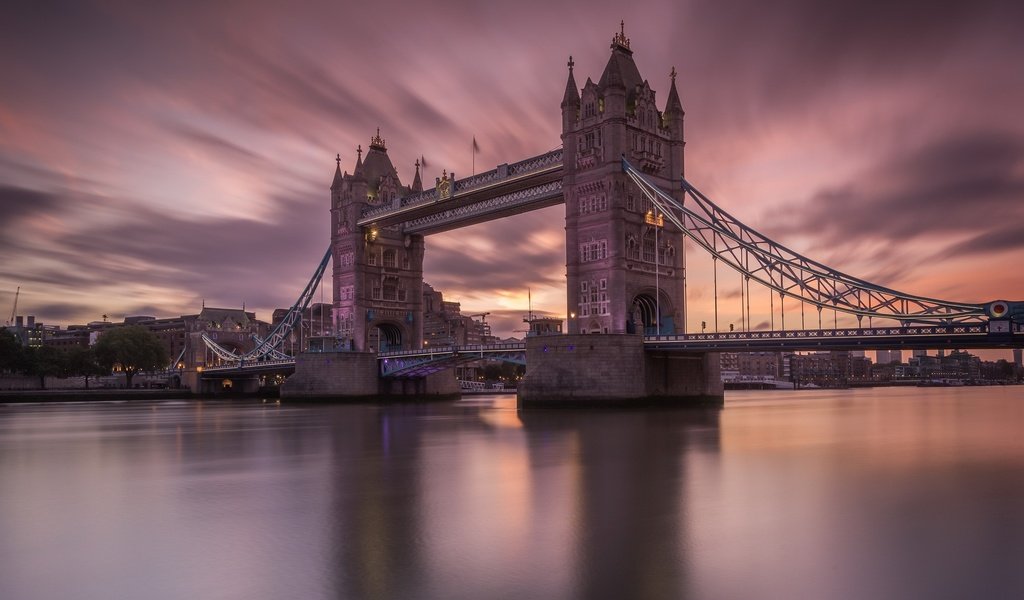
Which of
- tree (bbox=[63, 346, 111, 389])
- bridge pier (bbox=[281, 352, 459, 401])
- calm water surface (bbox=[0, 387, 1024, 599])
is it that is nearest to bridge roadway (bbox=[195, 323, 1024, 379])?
calm water surface (bbox=[0, 387, 1024, 599])

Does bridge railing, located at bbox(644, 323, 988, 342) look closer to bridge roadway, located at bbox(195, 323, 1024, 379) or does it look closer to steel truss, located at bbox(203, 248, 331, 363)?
bridge roadway, located at bbox(195, 323, 1024, 379)

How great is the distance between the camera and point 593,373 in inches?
1713

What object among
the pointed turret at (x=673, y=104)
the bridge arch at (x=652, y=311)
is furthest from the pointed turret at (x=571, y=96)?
the bridge arch at (x=652, y=311)

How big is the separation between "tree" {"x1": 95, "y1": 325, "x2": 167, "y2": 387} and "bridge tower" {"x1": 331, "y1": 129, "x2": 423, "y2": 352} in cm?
3635

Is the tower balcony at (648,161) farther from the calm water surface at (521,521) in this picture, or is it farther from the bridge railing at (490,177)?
the calm water surface at (521,521)

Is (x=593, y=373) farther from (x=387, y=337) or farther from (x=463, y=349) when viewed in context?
(x=387, y=337)

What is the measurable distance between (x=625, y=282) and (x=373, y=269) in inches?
1233

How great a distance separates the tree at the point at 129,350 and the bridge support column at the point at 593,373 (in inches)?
2646

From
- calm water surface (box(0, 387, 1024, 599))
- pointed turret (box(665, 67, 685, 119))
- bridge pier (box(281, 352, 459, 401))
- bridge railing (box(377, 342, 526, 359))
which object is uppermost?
pointed turret (box(665, 67, 685, 119))

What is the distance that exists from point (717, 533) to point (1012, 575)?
3845mm

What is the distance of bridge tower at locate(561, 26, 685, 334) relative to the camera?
157 ft

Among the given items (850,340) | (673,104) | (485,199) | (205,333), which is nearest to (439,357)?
(485,199)

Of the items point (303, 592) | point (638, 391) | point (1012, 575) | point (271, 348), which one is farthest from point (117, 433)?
point (271, 348)

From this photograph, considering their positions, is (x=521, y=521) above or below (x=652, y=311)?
below
